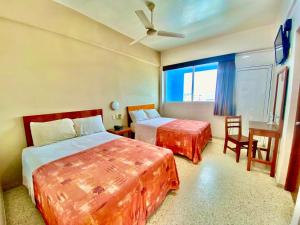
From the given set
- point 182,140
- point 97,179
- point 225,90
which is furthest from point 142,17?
point 225,90

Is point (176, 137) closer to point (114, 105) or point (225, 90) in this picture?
point (114, 105)

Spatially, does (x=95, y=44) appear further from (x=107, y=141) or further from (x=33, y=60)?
(x=107, y=141)

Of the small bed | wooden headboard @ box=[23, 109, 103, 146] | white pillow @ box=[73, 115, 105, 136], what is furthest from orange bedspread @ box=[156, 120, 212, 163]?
wooden headboard @ box=[23, 109, 103, 146]

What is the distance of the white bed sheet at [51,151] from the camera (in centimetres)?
154

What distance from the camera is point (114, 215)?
0.98 m

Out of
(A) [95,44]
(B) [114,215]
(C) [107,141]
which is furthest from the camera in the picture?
(A) [95,44]

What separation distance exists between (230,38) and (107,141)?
374 cm

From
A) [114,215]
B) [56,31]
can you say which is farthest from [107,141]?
[56,31]

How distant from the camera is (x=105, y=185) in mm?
1106

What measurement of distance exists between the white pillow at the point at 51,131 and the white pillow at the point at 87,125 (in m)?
0.12

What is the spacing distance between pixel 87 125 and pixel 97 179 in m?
1.50

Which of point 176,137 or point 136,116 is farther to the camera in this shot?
point 136,116

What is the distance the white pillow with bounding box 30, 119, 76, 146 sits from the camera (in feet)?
6.40

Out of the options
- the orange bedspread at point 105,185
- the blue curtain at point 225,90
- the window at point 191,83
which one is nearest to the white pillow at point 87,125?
the orange bedspread at point 105,185
